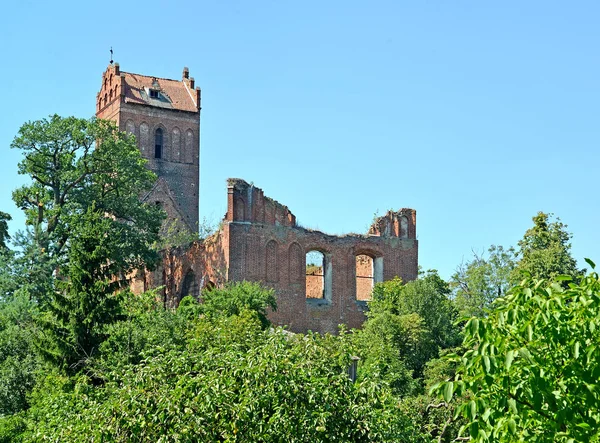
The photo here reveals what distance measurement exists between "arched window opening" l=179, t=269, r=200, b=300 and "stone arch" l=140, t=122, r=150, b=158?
76.6 ft

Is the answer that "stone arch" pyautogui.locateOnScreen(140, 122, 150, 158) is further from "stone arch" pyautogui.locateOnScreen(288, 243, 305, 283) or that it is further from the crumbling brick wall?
"stone arch" pyautogui.locateOnScreen(288, 243, 305, 283)

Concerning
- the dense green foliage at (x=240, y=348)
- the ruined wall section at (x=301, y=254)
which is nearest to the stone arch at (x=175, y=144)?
the dense green foliage at (x=240, y=348)

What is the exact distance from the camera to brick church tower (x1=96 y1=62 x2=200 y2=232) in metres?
67.5

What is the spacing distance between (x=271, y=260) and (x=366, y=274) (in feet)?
19.2

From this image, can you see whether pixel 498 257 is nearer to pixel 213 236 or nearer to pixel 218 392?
pixel 213 236

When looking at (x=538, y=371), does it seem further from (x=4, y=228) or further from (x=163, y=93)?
(x=163, y=93)

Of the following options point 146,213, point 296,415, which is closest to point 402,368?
point 146,213

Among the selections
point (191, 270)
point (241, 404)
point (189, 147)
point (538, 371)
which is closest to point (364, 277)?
point (191, 270)

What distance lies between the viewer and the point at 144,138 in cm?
6775

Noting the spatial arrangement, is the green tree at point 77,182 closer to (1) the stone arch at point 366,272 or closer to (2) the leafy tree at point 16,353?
(2) the leafy tree at point 16,353

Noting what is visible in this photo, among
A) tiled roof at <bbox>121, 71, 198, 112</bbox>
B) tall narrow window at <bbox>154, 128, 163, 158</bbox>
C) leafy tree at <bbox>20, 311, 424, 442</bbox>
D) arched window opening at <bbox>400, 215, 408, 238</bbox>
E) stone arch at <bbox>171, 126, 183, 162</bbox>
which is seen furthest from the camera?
stone arch at <bbox>171, 126, 183, 162</bbox>

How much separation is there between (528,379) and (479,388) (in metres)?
0.62

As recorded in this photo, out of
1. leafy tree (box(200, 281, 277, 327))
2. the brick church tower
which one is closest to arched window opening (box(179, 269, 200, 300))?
leafy tree (box(200, 281, 277, 327))

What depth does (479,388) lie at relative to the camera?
37.6ft
